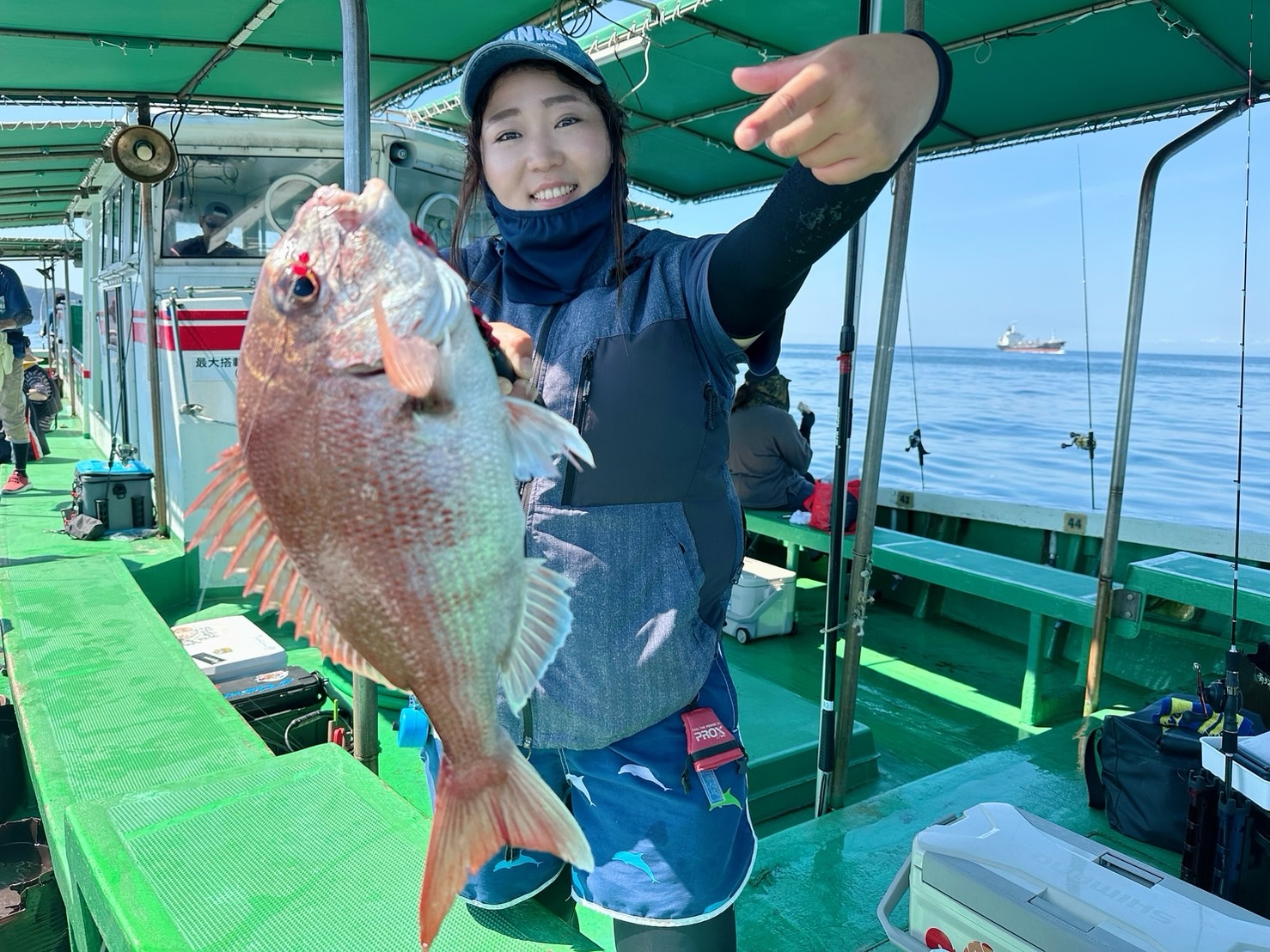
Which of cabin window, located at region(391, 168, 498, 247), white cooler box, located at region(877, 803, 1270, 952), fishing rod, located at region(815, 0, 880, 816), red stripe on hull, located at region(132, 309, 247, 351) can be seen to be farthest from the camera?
cabin window, located at region(391, 168, 498, 247)

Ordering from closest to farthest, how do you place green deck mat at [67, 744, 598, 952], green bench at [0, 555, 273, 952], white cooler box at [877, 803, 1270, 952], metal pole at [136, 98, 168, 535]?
white cooler box at [877, 803, 1270, 952] → green deck mat at [67, 744, 598, 952] → green bench at [0, 555, 273, 952] → metal pole at [136, 98, 168, 535]

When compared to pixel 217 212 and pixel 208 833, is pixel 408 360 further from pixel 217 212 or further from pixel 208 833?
pixel 217 212

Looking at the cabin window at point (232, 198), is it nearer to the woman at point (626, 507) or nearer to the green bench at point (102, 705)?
the green bench at point (102, 705)

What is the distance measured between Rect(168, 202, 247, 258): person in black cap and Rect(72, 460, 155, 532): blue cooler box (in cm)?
187

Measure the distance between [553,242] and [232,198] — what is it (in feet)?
20.3

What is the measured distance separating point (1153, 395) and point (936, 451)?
19.6m

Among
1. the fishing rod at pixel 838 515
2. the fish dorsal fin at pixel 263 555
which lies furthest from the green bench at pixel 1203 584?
the fish dorsal fin at pixel 263 555

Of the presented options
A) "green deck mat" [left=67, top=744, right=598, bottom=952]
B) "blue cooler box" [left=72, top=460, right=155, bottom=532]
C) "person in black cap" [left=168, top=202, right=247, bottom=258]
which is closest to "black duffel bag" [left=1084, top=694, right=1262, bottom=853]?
"green deck mat" [left=67, top=744, right=598, bottom=952]

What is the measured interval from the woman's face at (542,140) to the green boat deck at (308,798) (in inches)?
67.7

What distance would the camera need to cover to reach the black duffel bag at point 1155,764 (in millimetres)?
3080

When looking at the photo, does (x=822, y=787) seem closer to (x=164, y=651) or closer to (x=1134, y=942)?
(x=1134, y=942)

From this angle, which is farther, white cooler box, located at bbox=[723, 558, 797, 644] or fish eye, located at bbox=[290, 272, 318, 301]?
white cooler box, located at bbox=[723, 558, 797, 644]

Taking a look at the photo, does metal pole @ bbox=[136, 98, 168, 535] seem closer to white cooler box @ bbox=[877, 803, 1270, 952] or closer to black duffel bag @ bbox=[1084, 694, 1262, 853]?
white cooler box @ bbox=[877, 803, 1270, 952]

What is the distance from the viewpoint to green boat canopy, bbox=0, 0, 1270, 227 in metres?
3.95
